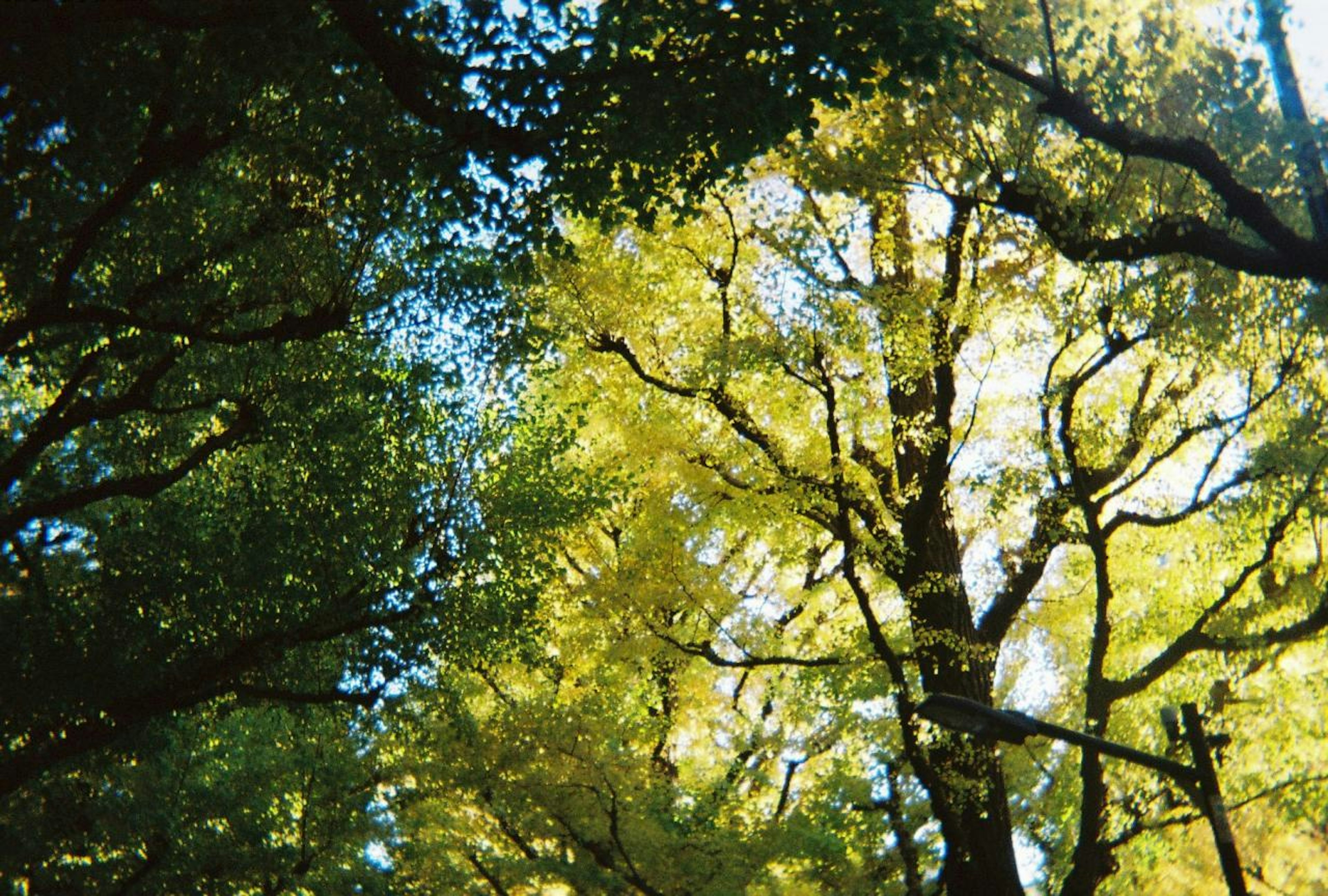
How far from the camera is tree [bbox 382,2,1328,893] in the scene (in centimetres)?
1030

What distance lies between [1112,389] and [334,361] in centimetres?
1105

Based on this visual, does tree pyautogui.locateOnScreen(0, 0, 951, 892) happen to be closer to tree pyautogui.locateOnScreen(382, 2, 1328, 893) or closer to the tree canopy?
the tree canopy

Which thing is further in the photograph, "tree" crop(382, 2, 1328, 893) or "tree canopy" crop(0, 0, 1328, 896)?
"tree" crop(382, 2, 1328, 893)

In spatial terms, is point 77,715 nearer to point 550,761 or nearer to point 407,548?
point 407,548

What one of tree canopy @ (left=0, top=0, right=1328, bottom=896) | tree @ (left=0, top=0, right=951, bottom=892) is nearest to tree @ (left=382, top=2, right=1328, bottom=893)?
tree canopy @ (left=0, top=0, right=1328, bottom=896)

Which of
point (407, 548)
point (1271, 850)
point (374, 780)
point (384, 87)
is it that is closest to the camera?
point (384, 87)

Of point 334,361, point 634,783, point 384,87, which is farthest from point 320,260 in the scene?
point 634,783

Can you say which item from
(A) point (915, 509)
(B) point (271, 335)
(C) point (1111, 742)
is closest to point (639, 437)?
(A) point (915, 509)

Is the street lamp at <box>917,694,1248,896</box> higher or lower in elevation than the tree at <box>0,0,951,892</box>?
lower

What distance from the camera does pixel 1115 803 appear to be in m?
12.6

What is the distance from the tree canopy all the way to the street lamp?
3.60 ft

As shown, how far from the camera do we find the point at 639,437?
53.9 feet

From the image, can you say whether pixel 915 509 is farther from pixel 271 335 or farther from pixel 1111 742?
pixel 271 335

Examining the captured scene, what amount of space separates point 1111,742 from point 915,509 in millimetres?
5731
